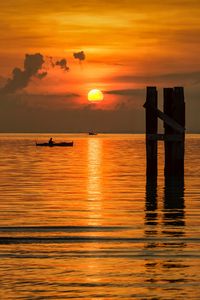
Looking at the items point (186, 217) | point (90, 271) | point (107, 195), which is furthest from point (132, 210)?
point (90, 271)

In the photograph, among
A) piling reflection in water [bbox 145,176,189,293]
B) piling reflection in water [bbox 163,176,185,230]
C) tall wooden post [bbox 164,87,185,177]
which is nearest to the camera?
piling reflection in water [bbox 145,176,189,293]

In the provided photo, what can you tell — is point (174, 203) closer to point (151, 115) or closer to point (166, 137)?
point (166, 137)

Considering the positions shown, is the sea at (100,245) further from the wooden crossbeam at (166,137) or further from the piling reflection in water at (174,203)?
the wooden crossbeam at (166,137)

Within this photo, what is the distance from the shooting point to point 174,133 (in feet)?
112

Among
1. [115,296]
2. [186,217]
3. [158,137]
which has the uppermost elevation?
[158,137]

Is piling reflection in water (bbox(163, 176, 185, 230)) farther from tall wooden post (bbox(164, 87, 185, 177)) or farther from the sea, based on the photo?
tall wooden post (bbox(164, 87, 185, 177))

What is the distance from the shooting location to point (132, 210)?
78.8ft

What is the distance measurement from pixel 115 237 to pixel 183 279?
15.8 feet

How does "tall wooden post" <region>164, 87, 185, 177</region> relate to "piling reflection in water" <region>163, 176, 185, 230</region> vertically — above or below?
above

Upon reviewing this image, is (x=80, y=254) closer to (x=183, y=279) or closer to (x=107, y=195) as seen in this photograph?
(x=183, y=279)

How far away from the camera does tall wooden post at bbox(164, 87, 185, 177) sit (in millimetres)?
33531

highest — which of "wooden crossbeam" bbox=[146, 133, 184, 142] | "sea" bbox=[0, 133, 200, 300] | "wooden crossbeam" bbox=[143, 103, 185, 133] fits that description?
"wooden crossbeam" bbox=[143, 103, 185, 133]

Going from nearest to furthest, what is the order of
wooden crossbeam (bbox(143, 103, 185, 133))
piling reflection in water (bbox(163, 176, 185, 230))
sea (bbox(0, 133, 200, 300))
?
sea (bbox(0, 133, 200, 300)) < piling reflection in water (bbox(163, 176, 185, 230)) < wooden crossbeam (bbox(143, 103, 185, 133))

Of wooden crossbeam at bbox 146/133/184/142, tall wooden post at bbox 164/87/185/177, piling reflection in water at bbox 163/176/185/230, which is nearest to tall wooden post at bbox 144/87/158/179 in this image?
wooden crossbeam at bbox 146/133/184/142
